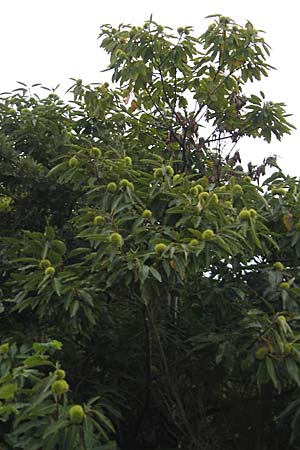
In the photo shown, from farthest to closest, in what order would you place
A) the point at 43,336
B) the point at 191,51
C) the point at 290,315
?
the point at 191,51
the point at 43,336
the point at 290,315

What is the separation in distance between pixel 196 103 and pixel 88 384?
2.28m

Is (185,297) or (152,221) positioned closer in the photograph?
(152,221)

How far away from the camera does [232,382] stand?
388 centimetres

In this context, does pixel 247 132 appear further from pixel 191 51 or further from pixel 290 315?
pixel 290 315

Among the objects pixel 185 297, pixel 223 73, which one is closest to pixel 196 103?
pixel 223 73

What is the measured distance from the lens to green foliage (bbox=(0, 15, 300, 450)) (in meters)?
3.12

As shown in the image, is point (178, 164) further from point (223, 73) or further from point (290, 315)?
point (290, 315)

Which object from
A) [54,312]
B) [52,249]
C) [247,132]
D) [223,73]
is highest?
[223,73]

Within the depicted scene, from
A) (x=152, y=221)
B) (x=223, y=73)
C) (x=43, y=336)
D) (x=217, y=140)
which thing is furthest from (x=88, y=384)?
(x=223, y=73)

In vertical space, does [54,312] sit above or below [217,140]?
below

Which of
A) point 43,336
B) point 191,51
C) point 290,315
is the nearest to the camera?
point 290,315

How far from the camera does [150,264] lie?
327 centimetres

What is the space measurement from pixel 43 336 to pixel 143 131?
2.03 metres

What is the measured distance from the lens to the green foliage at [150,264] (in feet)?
10.2
